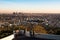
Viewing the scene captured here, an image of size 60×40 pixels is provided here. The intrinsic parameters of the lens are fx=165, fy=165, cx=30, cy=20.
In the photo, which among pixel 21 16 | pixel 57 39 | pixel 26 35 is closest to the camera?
pixel 57 39

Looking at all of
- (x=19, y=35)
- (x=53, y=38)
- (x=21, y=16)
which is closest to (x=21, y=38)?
(x=19, y=35)

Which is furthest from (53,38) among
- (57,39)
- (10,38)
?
(10,38)

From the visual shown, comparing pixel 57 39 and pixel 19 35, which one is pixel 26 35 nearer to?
pixel 19 35

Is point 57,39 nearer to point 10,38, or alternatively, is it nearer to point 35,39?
point 35,39

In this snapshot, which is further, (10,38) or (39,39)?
(10,38)

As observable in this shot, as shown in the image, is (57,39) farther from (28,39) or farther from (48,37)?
(28,39)

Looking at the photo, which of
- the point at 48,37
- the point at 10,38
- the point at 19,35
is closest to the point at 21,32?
the point at 19,35

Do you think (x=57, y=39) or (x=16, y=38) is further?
(x=16, y=38)

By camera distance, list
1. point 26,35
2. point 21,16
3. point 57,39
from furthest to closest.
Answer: point 21,16, point 26,35, point 57,39
